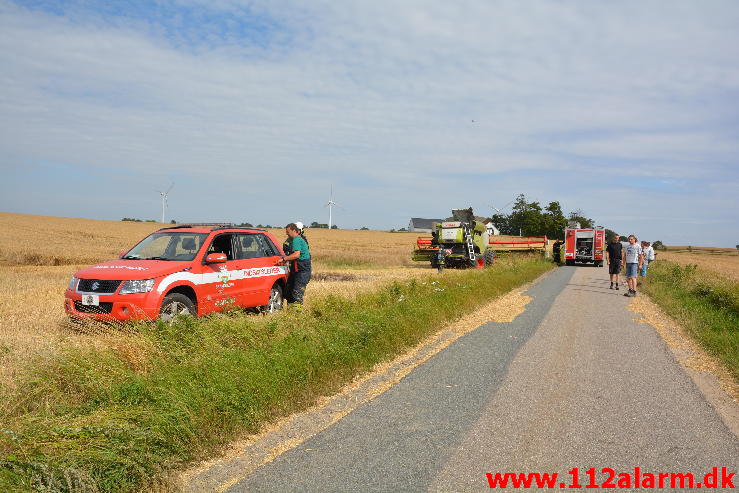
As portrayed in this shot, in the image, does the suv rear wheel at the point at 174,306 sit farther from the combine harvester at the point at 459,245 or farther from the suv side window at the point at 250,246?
the combine harvester at the point at 459,245

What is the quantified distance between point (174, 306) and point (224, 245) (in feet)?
6.39

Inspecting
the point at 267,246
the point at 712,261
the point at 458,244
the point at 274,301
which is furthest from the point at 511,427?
the point at 712,261

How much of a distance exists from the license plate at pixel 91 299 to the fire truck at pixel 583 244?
33.5m

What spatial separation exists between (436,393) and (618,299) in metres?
12.0

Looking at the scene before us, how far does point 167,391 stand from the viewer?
464 centimetres

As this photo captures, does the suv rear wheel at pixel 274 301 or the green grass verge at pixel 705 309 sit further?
the suv rear wheel at pixel 274 301

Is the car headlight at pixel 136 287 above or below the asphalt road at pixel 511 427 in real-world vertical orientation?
above

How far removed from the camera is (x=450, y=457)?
4191 mm

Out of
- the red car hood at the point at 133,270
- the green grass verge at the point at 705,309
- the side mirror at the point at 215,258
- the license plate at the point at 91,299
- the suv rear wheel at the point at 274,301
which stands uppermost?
the side mirror at the point at 215,258

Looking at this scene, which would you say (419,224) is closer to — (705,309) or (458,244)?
(458,244)

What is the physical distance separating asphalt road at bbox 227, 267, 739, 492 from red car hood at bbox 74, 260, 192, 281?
409cm

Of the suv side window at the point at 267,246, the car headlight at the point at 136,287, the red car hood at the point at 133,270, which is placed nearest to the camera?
the car headlight at the point at 136,287

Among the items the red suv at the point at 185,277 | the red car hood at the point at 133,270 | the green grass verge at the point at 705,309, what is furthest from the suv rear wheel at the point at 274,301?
the green grass verge at the point at 705,309

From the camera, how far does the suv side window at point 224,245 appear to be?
9734 mm
